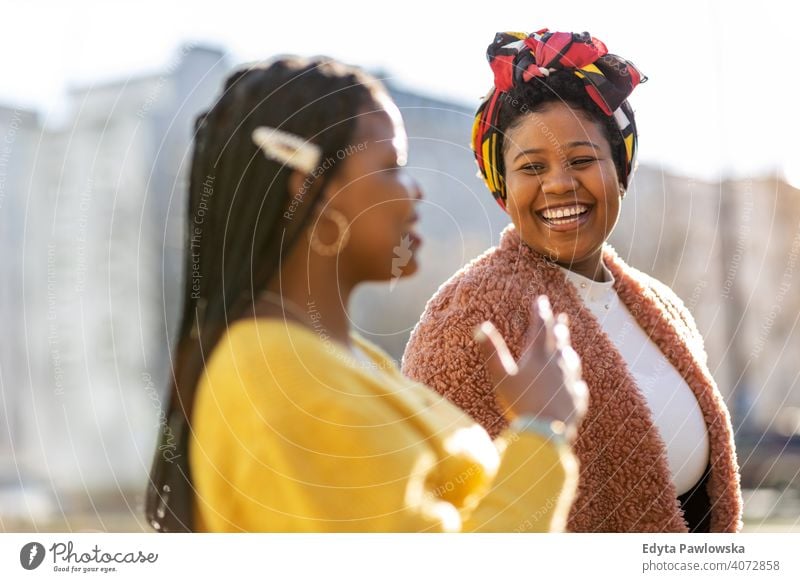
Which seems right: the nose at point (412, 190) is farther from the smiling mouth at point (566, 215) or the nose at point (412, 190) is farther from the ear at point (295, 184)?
the smiling mouth at point (566, 215)

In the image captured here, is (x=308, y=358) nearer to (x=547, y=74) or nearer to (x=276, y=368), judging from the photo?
(x=276, y=368)

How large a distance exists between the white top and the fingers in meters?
0.10

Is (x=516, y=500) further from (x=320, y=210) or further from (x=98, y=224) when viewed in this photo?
(x=98, y=224)

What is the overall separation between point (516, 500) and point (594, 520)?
9.2 inches

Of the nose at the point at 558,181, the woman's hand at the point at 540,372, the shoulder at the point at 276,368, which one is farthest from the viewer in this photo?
the nose at the point at 558,181

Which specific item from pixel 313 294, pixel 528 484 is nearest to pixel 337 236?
pixel 313 294

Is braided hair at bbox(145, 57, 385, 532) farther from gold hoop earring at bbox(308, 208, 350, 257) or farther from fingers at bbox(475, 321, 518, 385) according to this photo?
fingers at bbox(475, 321, 518, 385)

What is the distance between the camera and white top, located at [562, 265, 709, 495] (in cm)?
76

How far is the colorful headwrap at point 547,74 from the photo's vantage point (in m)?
0.75

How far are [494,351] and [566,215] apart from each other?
0.46 feet

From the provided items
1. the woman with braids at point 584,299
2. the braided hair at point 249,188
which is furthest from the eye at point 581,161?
the braided hair at point 249,188

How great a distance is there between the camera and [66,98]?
2.99 ft

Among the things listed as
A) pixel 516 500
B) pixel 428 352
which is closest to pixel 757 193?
pixel 428 352

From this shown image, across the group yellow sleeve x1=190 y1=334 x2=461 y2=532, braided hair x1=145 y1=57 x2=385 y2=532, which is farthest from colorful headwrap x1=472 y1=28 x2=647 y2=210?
yellow sleeve x1=190 y1=334 x2=461 y2=532
